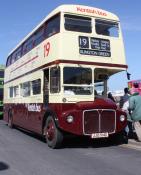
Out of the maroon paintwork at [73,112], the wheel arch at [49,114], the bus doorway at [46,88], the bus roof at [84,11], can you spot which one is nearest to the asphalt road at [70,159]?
the maroon paintwork at [73,112]

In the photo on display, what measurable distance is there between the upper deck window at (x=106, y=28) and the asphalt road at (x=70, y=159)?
3565 mm

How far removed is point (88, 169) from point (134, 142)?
438 centimetres

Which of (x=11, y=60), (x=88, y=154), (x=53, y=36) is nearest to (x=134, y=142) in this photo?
(x=88, y=154)

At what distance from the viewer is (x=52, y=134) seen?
12609 millimetres

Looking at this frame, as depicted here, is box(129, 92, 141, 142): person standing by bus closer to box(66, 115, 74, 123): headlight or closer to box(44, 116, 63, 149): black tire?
box(66, 115, 74, 123): headlight

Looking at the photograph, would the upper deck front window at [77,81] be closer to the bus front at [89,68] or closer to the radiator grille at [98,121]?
the bus front at [89,68]

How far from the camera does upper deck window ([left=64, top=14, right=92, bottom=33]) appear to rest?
Result: 41.8ft

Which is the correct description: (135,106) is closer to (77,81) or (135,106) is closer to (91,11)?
(77,81)

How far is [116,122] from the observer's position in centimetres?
1247

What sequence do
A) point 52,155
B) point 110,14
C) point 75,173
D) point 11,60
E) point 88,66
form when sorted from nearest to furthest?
1. point 75,173
2. point 52,155
3. point 88,66
4. point 110,14
5. point 11,60

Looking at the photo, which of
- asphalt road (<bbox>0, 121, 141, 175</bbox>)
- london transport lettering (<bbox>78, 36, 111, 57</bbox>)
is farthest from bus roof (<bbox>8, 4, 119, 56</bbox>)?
asphalt road (<bbox>0, 121, 141, 175</bbox>)

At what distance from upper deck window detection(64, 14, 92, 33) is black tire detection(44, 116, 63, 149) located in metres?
2.82

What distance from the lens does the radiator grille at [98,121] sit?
39.5ft

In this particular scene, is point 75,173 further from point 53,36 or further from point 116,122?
point 53,36
